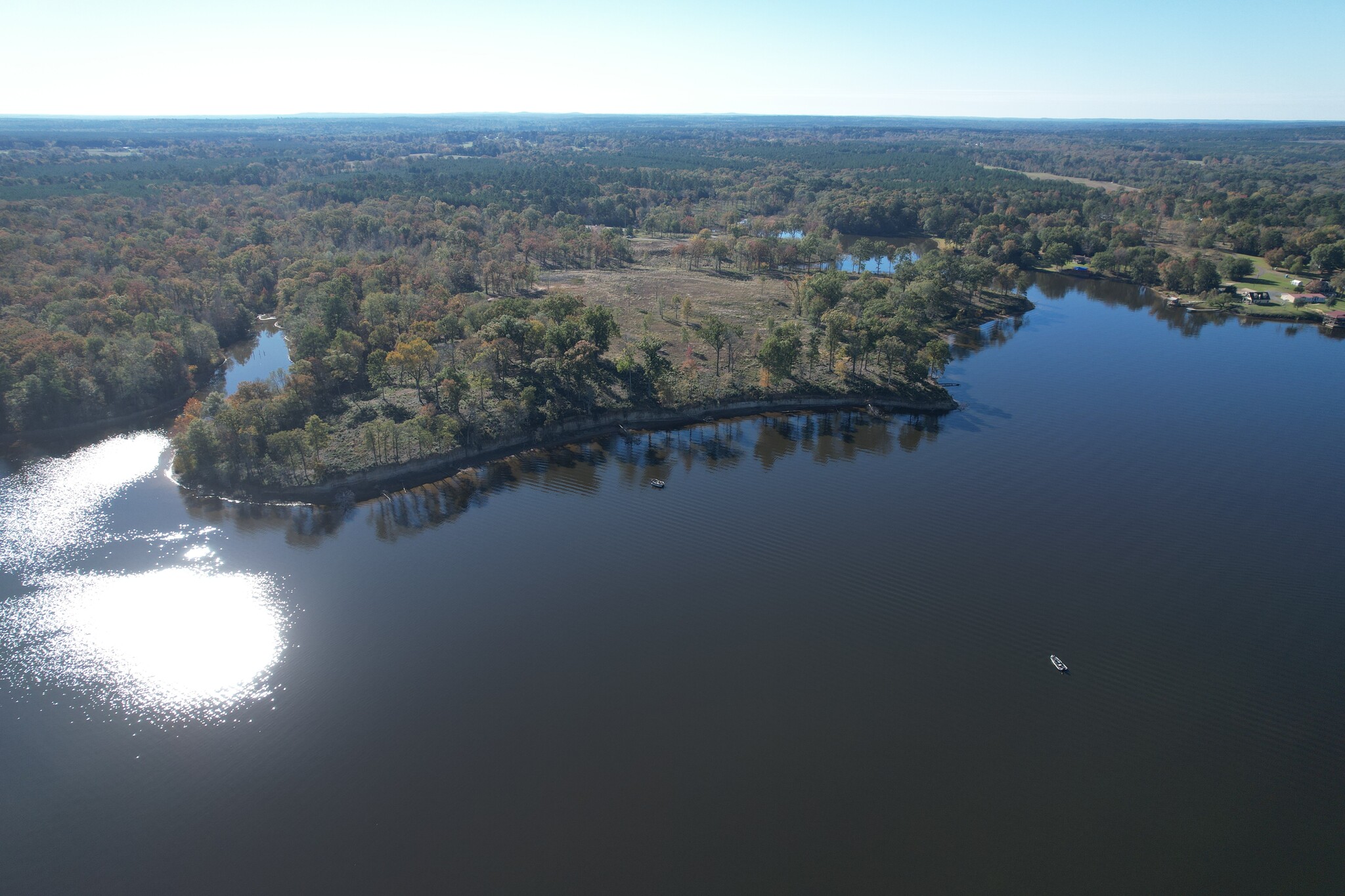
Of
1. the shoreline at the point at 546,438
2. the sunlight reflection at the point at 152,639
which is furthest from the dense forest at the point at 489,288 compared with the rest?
the sunlight reflection at the point at 152,639

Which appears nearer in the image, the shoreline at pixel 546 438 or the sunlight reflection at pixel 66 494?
the sunlight reflection at pixel 66 494

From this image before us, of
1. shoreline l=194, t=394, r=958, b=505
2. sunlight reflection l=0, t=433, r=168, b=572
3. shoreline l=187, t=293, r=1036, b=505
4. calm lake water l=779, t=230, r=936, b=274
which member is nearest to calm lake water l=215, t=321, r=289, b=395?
sunlight reflection l=0, t=433, r=168, b=572

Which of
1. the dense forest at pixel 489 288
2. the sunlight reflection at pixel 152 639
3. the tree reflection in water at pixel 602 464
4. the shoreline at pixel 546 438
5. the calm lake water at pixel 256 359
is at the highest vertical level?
the dense forest at pixel 489 288

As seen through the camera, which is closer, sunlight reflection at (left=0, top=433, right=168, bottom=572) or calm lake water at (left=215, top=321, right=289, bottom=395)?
sunlight reflection at (left=0, top=433, right=168, bottom=572)

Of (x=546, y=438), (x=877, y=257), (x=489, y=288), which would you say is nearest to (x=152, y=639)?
(x=546, y=438)

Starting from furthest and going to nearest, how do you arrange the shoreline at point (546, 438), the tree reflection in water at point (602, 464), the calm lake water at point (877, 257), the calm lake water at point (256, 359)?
the calm lake water at point (877, 257)
the calm lake water at point (256, 359)
the shoreline at point (546, 438)
the tree reflection in water at point (602, 464)

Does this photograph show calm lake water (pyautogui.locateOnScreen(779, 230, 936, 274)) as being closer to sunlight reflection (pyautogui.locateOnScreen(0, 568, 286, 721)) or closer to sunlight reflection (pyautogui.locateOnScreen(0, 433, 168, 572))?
sunlight reflection (pyautogui.locateOnScreen(0, 433, 168, 572))

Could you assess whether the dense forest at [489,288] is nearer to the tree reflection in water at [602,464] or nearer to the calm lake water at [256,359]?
the calm lake water at [256,359]
